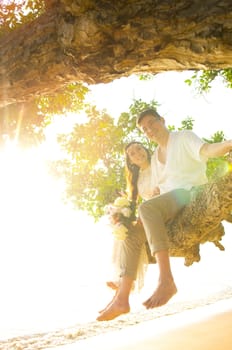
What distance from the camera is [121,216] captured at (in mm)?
4633

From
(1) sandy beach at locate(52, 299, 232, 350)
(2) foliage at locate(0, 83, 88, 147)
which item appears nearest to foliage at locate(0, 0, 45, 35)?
(2) foliage at locate(0, 83, 88, 147)

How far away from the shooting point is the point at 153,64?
11.9ft

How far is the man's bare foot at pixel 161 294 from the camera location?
12.1ft

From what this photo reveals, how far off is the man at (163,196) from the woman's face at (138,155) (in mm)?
128

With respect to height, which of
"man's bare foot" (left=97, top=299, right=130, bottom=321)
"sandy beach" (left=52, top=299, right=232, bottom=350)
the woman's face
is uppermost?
the woman's face

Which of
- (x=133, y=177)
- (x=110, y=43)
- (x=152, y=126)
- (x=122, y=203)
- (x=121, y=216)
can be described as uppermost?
(x=110, y=43)

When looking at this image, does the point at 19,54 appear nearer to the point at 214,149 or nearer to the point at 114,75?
the point at 114,75

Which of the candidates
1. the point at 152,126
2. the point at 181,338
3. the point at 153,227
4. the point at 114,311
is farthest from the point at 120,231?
the point at 181,338

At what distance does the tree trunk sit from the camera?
3.23 metres

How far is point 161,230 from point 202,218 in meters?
0.42

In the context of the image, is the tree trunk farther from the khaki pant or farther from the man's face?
the khaki pant

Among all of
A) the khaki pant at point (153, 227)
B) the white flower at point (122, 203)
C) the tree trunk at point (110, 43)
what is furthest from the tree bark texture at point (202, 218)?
the tree trunk at point (110, 43)

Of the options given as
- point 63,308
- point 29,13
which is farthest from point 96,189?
→ point 63,308

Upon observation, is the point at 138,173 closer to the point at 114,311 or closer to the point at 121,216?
the point at 121,216
